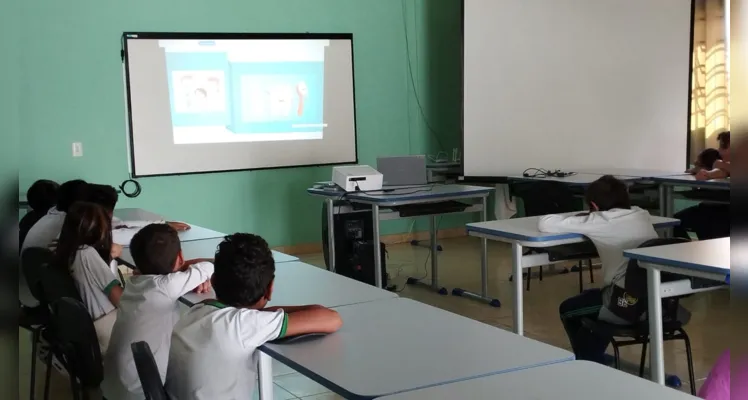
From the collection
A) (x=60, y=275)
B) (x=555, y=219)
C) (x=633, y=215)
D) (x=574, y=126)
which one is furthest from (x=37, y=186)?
(x=574, y=126)

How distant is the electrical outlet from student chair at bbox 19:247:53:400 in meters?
3.00

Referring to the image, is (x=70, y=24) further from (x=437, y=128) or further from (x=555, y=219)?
(x=555, y=219)

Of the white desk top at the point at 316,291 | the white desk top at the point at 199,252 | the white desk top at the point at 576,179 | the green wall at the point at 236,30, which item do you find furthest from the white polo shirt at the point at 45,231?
the white desk top at the point at 576,179

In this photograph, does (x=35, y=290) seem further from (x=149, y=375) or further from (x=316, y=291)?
(x=149, y=375)

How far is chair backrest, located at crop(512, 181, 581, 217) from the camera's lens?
513 cm

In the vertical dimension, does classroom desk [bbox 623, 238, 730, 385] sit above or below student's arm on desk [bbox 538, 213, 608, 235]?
below

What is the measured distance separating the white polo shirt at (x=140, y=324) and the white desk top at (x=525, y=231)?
1.65 metres

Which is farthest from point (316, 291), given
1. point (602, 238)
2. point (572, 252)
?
point (572, 252)

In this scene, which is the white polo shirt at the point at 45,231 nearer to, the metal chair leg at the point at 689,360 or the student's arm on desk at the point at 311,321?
the student's arm on desk at the point at 311,321

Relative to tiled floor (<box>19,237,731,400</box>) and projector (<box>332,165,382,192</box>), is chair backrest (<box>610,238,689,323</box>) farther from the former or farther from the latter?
projector (<box>332,165,382,192</box>)

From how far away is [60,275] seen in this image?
2854 mm

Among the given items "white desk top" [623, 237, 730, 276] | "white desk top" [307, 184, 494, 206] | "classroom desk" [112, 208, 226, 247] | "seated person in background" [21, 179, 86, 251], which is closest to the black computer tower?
"white desk top" [307, 184, 494, 206]

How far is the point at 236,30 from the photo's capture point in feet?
21.7

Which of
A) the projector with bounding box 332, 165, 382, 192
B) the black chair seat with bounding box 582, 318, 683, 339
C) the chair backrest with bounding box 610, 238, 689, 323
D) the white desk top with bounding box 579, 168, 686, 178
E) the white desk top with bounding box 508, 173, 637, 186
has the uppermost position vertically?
the projector with bounding box 332, 165, 382, 192
